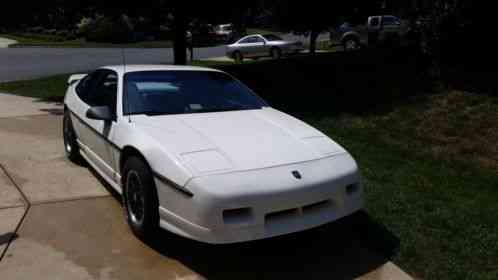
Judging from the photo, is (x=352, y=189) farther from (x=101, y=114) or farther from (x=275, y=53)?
(x=275, y=53)

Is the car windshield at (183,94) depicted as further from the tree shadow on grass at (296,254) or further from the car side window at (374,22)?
the car side window at (374,22)

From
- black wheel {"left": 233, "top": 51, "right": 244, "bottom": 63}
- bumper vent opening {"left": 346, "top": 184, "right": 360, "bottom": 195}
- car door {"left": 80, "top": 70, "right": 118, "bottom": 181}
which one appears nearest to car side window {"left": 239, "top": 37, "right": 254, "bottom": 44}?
black wheel {"left": 233, "top": 51, "right": 244, "bottom": 63}

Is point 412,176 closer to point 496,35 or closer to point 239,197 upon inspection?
point 239,197

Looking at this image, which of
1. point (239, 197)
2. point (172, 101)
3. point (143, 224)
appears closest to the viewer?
point (239, 197)

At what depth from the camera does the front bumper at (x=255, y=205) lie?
3.15 metres

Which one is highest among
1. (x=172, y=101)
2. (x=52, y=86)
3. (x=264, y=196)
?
(x=172, y=101)

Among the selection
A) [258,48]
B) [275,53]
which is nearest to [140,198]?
[258,48]

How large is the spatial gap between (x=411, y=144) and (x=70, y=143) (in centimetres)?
411

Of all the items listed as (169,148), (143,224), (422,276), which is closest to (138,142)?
(169,148)

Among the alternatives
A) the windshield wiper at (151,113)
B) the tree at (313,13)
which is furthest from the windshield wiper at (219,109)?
the tree at (313,13)

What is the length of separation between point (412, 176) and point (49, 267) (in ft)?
11.8

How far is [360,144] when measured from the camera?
21.4ft

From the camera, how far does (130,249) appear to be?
366 cm

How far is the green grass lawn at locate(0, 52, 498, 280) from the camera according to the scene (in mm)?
3777
